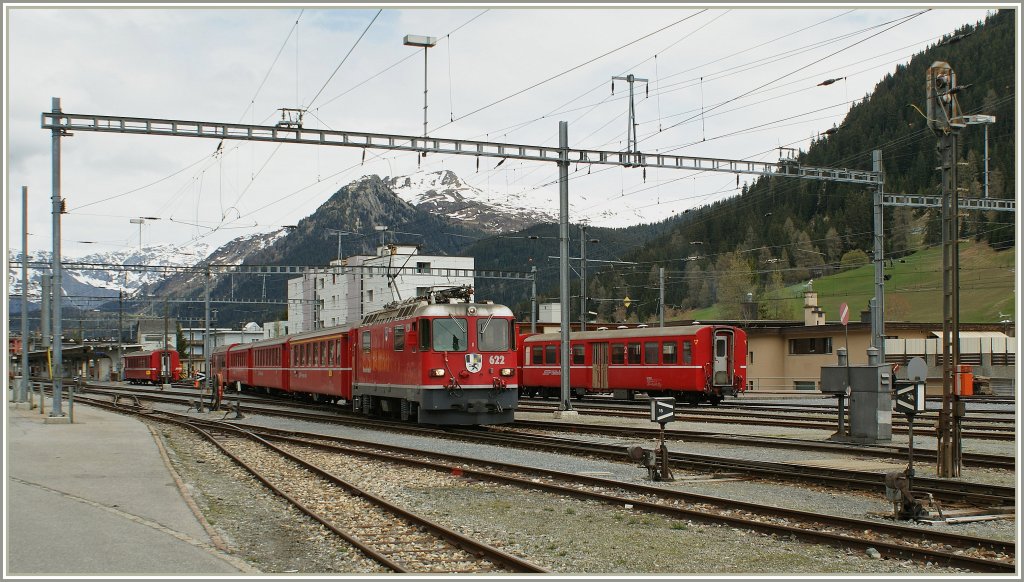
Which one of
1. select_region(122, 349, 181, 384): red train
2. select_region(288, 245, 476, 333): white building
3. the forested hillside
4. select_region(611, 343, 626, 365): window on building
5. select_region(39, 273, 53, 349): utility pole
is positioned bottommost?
select_region(122, 349, 181, 384): red train

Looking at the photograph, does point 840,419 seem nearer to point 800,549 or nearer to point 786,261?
point 800,549

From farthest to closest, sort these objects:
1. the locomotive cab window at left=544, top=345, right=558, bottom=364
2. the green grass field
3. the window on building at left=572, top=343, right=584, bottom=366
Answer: the green grass field → the locomotive cab window at left=544, top=345, right=558, bottom=364 → the window on building at left=572, top=343, right=584, bottom=366

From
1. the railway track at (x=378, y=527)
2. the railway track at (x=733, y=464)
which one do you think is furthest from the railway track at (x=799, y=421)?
the railway track at (x=378, y=527)

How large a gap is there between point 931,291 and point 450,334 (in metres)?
72.8

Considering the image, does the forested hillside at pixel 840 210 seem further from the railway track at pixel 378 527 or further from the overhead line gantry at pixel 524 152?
the railway track at pixel 378 527

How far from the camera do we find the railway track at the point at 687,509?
8656 millimetres

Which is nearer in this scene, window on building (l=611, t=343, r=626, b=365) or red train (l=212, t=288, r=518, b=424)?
red train (l=212, t=288, r=518, b=424)

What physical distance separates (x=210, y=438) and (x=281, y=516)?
37.7 ft

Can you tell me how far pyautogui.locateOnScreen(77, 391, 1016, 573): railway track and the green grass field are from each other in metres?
71.0

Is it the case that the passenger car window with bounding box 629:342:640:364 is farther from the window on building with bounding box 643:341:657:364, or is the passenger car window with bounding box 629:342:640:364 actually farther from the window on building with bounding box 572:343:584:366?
the window on building with bounding box 572:343:584:366

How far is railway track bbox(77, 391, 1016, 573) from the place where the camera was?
866cm

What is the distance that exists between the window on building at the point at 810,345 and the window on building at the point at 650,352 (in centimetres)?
1751

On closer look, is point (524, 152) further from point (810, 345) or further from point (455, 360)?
point (810, 345)

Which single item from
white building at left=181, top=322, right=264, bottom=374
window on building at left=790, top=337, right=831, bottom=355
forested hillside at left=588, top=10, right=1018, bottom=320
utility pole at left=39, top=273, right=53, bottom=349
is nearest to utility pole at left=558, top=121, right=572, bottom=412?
utility pole at left=39, top=273, right=53, bottom=349
